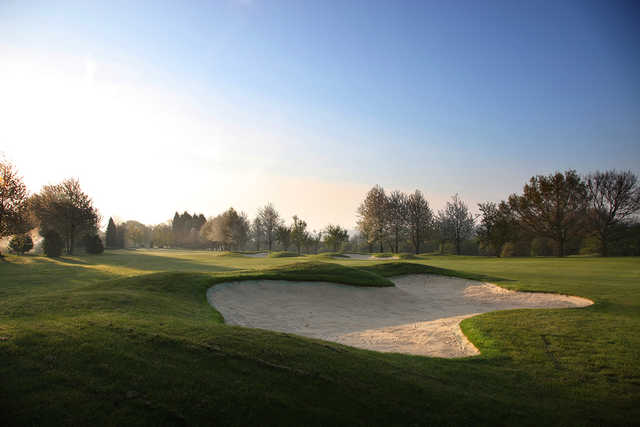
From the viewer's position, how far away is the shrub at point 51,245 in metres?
35.1

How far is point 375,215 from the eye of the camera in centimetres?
6347

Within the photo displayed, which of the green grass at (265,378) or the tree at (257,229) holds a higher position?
the tree at (257,229)

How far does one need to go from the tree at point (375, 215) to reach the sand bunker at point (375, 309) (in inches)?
1772

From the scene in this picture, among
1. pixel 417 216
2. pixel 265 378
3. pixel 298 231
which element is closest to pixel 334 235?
pixel 298 231

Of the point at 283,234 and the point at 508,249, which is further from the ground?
the point at 283,234

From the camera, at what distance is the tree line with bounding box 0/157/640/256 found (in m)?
39.2

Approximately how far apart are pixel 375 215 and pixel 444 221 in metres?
15.7

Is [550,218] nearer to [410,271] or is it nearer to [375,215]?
[375,215]

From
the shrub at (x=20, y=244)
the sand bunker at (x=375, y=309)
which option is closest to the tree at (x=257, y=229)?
the shrub at (x=20, y=244)

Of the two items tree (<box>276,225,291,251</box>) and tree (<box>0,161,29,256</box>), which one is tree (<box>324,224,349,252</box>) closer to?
tree (<box>276,225,291,251</box>)

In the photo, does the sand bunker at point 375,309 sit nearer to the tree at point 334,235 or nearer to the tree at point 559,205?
the tree at point 559,205

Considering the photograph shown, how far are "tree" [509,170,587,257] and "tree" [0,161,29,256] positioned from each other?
64.5 m

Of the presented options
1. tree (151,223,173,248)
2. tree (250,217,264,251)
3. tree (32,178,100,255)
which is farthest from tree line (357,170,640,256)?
tree (151,223,173,248)

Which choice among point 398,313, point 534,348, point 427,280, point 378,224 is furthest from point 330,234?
point 534,348
